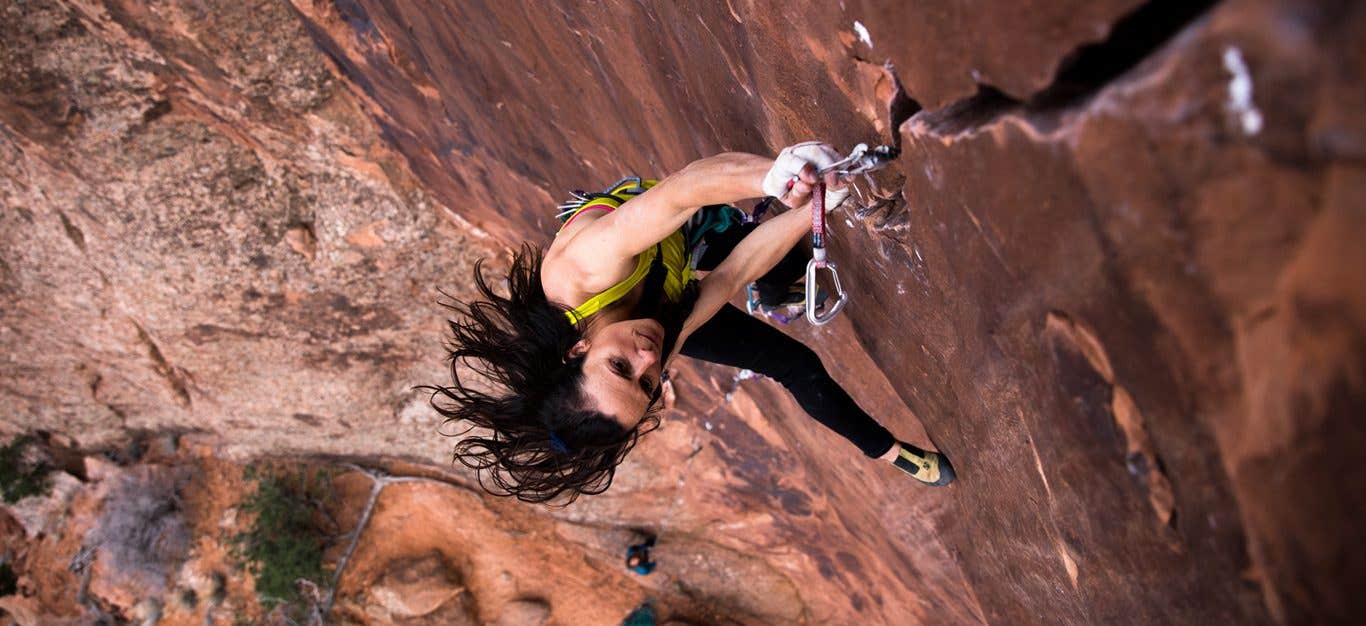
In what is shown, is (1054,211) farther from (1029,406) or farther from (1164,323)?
(1029,406)

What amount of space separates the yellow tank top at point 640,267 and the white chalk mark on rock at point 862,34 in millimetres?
746

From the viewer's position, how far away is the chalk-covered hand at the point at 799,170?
1389mm

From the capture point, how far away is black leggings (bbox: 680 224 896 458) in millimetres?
2412

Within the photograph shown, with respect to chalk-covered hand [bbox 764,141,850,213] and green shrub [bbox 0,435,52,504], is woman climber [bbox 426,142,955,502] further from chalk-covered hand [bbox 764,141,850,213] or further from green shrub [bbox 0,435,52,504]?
green shrub [bbox 0,435,52,504]

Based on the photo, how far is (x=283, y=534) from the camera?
19.2 feet

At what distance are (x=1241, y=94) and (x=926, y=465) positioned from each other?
5.87 feet

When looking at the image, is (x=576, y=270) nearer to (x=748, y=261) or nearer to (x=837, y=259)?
(x=748, y=261)

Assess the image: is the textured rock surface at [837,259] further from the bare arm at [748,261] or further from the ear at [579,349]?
the ear at [579,349]

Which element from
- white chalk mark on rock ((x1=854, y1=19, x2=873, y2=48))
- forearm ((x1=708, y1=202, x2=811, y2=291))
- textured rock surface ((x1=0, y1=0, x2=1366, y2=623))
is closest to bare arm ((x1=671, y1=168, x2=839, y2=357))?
forearm ((x1=708, y1=202, x2=811, y2=291))

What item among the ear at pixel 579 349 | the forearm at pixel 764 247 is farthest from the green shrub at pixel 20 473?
the forearm at pixel 764 247

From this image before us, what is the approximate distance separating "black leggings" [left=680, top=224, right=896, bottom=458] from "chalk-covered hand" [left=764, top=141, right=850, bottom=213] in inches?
37.5

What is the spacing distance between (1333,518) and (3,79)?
160 inches

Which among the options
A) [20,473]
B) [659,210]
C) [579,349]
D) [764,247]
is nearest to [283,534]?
[20,473]

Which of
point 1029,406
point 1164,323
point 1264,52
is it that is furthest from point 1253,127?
point 1029,406
